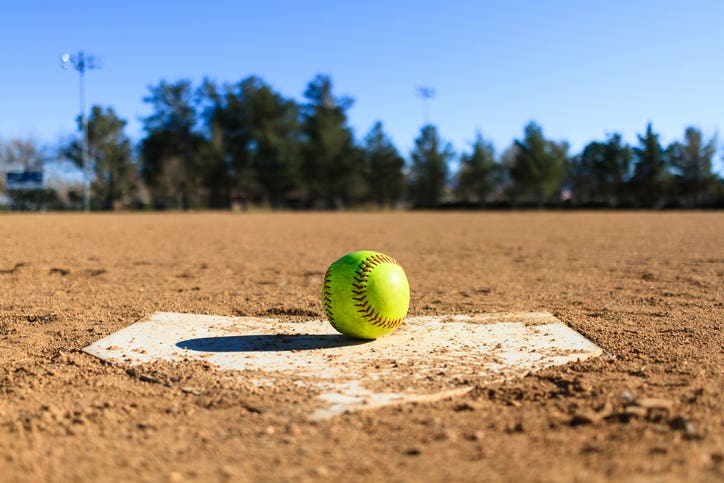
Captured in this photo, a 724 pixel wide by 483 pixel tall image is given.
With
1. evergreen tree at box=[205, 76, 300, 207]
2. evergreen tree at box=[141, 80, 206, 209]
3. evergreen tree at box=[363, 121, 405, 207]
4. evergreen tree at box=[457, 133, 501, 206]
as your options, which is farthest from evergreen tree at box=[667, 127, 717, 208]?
evergreen tree at box=[141, 80, 206, 209]

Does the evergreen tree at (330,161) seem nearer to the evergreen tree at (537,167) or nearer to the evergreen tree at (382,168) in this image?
the evergreen tree at (382,168)

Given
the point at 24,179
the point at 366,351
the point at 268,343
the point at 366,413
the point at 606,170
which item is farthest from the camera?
the point at 606,170

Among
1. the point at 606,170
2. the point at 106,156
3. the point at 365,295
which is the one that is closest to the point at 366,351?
the point at 365,295

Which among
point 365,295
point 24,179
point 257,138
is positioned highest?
point 257,138

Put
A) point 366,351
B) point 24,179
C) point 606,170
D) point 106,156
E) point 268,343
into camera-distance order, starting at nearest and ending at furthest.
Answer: point 366,351 < point 268,343 < point 24,179 < point 606,170 < point 106,156

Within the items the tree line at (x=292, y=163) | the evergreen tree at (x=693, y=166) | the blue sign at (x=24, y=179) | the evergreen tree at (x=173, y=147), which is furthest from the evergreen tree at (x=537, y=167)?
the blue sign at (x=24, y=179)

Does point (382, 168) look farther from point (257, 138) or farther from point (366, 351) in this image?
point (366, 351)

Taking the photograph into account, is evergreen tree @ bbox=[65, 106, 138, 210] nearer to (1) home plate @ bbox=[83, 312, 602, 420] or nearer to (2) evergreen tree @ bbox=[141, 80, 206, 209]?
(2) evergreen tree @ bbox=[141, 80, 206, 209]
